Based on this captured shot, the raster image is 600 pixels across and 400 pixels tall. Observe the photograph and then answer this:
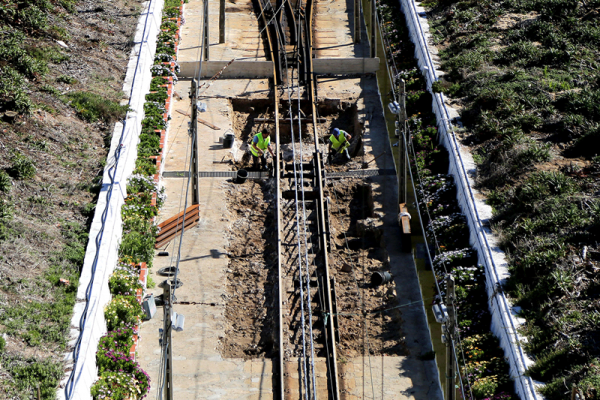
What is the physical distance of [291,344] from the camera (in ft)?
60.4

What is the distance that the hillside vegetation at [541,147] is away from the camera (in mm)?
16312

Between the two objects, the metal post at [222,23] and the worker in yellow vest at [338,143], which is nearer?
the worker in yellow vest at [338,143]

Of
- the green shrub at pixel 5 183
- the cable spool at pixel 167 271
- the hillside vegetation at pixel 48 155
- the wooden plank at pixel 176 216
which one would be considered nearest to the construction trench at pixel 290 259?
the cable spool at pixel 167 271

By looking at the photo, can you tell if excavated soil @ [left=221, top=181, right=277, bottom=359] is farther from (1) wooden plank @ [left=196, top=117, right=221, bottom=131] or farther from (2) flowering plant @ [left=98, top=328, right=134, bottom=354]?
(1) wooden plank @ [left=196, top=117, right=221, bottom=131]

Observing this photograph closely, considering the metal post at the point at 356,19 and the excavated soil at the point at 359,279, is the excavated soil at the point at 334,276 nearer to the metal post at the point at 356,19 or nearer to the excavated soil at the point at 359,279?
the excavated soil at the point at 359,279

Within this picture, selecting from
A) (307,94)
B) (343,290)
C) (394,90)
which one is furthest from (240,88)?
(343,290)

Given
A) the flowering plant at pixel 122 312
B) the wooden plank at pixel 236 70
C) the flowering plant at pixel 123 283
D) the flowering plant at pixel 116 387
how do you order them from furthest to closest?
the wooden plank at pixel 236 70, the flowering plant at pixel 123 283, the flowering plant at pixel 122 312, the flowering plant at pixel 116 387

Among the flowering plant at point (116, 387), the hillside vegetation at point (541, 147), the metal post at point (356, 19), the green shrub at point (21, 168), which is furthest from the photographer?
the metal post at point (356, 19)

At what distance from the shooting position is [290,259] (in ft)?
68.9

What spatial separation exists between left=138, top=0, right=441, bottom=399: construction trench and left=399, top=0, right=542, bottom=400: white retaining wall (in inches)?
67.7

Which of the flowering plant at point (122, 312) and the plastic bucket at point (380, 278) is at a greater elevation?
the plastic bucket at point (380, 278)

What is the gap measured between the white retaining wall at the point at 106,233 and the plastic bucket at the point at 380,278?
227 inches

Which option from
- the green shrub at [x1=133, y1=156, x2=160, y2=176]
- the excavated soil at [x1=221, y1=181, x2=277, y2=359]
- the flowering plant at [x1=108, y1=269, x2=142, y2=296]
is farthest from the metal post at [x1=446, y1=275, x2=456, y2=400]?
the green shrub at [x1=133, y1=156, x2=160, y2=176]

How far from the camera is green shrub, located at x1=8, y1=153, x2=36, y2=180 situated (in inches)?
754
